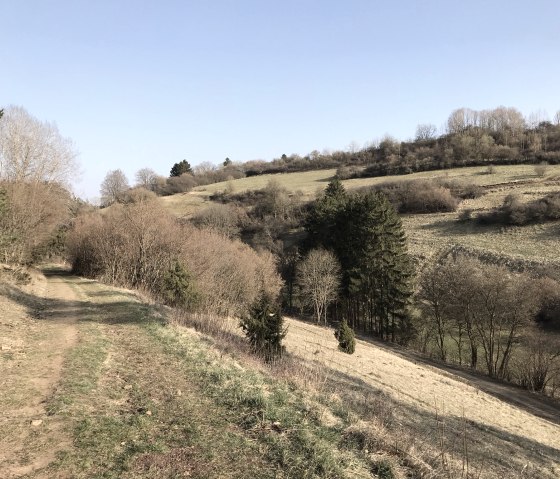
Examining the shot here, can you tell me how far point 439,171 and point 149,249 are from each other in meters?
81.4

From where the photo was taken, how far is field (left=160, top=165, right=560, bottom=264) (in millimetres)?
57500

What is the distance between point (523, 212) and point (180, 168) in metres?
113

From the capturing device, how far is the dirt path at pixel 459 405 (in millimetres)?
16052

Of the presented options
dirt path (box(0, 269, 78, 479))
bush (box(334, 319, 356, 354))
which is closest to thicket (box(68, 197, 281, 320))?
bush (box(334, 319, 356, 354))

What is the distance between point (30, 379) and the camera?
909 centimetres

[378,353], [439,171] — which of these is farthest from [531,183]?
[378,353]

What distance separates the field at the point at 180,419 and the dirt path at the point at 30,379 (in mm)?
28

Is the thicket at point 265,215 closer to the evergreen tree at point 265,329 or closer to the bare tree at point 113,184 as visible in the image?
the bare tree at point 113,184

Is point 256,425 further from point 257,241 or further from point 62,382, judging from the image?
point 257,241

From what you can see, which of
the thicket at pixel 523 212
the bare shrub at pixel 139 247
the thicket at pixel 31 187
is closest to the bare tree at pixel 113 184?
the thicket at pixel 31 187

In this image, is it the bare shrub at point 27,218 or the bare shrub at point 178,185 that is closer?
the bare shrub at point 27,218

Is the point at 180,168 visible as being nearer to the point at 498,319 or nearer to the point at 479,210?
the point at 479,210

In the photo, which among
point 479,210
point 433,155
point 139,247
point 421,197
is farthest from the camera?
point 433,155

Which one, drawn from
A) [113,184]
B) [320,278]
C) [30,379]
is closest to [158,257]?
[320,278]
